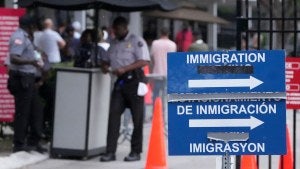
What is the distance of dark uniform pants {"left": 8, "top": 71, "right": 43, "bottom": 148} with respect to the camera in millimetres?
10289

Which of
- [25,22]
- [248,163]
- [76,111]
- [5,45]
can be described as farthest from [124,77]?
[248,163]

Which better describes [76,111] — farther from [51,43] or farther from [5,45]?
[51,43]

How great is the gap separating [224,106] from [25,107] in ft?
17.3

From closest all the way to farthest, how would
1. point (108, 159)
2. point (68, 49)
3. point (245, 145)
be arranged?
point (245, 145), point (108, 159), point (68, 49)

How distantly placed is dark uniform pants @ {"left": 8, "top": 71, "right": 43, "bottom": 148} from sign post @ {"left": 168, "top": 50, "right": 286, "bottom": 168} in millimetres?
4970

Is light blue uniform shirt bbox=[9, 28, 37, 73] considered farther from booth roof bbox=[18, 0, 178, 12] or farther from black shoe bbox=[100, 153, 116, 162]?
black shoe bbox=[100, 153, 116, 162]

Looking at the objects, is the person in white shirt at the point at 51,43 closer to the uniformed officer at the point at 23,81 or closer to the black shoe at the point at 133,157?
the uniformed officer at the point at 23,81

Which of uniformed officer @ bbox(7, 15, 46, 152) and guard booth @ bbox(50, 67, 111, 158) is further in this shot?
guard booth @ bbox(50, 67, 111, 158)

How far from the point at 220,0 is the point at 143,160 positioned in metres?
14.9

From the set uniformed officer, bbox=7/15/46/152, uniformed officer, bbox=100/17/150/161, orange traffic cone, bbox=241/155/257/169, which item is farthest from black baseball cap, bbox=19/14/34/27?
orange traffic cone, bbox=241/155/257/169

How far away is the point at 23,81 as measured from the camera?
10242 mm

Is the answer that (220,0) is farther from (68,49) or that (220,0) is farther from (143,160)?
(143,160)

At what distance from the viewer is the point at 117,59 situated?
10.6m

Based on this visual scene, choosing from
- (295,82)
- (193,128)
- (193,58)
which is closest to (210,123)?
(193,128)
